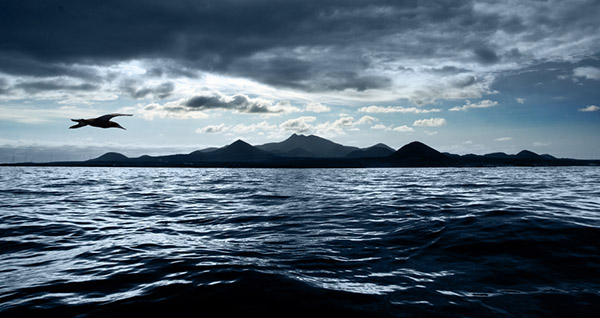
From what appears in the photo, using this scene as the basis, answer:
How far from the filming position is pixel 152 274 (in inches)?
315

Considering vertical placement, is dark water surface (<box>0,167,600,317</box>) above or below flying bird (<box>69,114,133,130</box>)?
below

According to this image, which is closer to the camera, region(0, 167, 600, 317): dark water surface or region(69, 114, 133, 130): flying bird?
region(0, 167, 600, 317): dark water surface

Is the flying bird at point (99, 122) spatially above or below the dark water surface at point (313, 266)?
above

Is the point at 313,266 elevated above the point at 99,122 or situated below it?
below

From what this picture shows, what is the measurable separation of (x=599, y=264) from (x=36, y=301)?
13748mm

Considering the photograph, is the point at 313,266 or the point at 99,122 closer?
the point at 313,266

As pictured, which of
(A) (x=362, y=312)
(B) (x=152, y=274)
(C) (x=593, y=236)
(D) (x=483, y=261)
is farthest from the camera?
(C) (x=593, y=236)

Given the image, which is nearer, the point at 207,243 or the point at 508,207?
the point at 207,243

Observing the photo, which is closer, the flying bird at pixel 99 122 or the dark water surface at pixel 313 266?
the dark water surface at pixel 313 266

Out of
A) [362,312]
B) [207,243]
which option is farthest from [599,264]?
[207,243]

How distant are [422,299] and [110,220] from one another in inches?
632

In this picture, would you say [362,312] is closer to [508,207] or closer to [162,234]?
[162,234]

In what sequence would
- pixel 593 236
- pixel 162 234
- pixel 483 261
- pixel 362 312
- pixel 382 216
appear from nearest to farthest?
pixel 362 312, pixel 483 261, pixel 593 236, pixel 162 234, pixel 382 216

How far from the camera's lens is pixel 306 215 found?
17.9m
